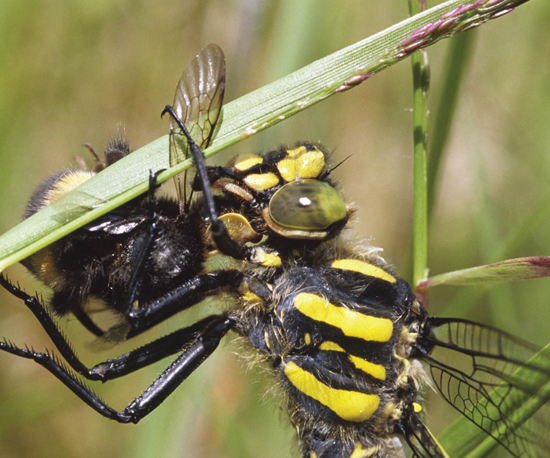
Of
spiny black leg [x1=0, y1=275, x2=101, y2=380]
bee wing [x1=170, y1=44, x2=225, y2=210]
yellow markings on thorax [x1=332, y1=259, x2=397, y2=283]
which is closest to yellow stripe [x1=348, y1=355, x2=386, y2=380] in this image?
yellow markings on thorax [x1=332, y1=259, x2=397, y2=283]

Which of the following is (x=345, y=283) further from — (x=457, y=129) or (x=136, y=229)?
(x=457, y=129)

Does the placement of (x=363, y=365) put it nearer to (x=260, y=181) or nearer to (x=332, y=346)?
(x=332, y=346)

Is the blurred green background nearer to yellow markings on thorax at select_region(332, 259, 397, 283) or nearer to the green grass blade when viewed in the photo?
yellow markings on thorax at select_region(332, 259, 397, 283)

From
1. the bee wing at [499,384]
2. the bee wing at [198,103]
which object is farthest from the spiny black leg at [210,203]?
the bee wing at [499,384]

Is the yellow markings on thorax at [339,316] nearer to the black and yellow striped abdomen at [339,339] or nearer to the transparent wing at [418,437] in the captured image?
the black and yellow striped abdomen at [339,339]

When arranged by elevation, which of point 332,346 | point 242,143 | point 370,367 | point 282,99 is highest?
point 282,99

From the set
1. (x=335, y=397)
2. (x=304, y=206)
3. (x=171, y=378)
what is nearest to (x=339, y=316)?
(x=335, y=397)

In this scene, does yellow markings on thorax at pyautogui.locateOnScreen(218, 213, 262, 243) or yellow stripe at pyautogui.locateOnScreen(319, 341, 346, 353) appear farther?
yellow stripe at pyautogui.locateOnScreen(319, 341, 346, 353)
